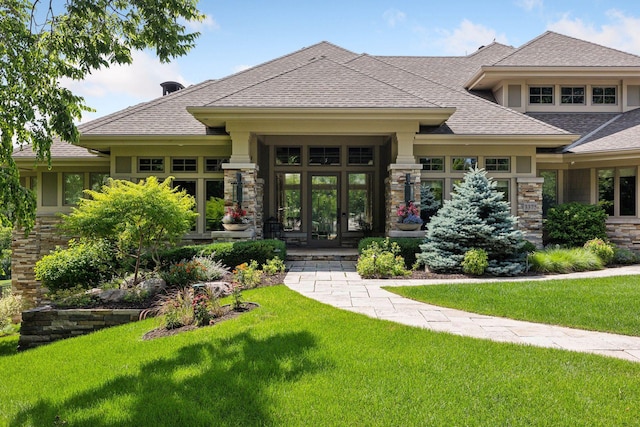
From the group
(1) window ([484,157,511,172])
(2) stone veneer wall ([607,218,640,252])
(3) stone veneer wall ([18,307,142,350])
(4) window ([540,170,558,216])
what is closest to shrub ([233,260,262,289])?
(3) stone veneer wall ([18,307,142,350])

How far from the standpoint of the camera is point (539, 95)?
14.4 m

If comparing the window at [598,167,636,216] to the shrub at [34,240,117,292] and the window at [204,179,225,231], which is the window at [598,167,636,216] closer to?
the window at [204,179,225,231]

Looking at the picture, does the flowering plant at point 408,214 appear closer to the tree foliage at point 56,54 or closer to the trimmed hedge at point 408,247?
the trimmed hedge at point 408,247

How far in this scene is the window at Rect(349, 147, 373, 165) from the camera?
45.6 feet

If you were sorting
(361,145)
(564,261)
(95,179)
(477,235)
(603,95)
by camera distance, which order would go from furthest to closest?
(603,95) < (361,145) < (95,179) < (564,261) < (477,235)

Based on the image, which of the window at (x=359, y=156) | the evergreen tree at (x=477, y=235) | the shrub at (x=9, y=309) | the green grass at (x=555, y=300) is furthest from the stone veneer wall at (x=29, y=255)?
the evergreen tree at (x=477, y=235)

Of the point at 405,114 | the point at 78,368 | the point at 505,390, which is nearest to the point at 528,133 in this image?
the point at 405,114

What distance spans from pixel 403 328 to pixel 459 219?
4.86m

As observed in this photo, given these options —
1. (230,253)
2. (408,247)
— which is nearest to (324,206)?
(408,247)

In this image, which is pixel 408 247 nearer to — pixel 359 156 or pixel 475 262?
pixel 475 262

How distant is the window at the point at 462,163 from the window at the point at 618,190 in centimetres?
407

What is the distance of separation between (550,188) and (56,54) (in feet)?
43.9

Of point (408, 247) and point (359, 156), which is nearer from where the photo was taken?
point (408, 247)

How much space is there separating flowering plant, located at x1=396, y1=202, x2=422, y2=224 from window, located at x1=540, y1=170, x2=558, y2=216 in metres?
5.11
